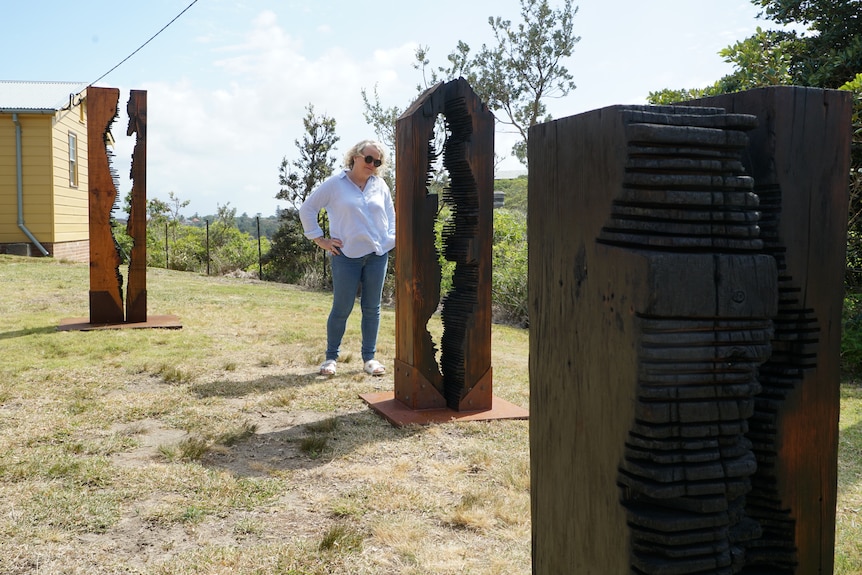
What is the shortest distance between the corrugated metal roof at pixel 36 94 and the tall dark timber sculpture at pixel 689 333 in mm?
16914

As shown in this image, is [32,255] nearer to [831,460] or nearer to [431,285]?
[431,285]

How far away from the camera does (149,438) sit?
401 cm

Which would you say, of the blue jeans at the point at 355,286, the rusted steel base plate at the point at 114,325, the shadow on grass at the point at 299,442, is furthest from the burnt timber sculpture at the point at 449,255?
the rusted steel base plate at the point at 114,325

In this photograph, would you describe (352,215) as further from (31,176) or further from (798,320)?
(31,176)

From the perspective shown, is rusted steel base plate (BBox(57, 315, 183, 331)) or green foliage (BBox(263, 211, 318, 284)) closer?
rusted steel base plate (BBox(57, 315, 183, 331))

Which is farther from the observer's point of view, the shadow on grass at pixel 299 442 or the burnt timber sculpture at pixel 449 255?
the burnt timber sculpture at pixel 449 255

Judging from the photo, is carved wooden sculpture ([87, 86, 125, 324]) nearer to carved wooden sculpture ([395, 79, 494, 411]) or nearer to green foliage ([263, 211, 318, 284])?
carved wooden sculpture ([395, 79, 494, 411])

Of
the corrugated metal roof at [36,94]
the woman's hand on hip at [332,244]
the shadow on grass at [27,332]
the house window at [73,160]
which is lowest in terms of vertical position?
the shadow on grass at [27,332]

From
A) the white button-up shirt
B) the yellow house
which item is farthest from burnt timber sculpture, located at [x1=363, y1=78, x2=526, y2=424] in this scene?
the yellow house

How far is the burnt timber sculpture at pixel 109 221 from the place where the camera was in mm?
7277

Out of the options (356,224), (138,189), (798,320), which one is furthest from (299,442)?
(138,189)

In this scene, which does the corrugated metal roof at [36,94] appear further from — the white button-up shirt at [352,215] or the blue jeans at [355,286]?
the blue jeans at [355,286]

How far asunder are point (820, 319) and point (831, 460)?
10.8 inches

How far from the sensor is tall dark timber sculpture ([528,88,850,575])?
112cm
